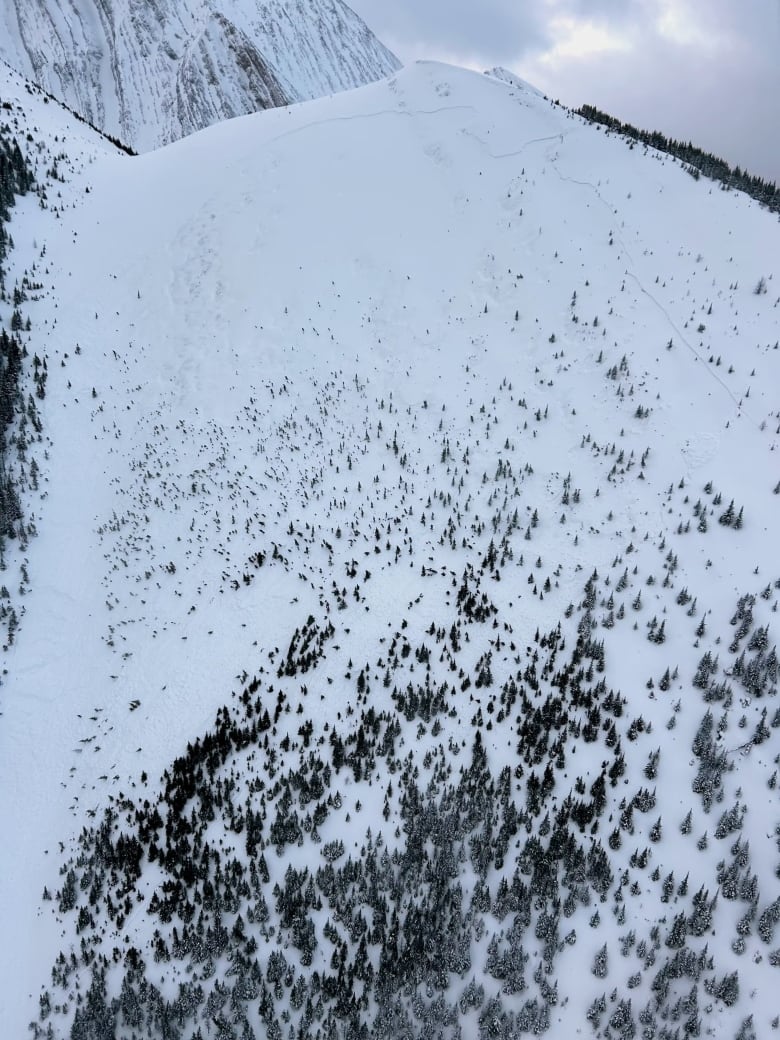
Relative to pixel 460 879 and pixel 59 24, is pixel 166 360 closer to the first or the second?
pixel 460 879

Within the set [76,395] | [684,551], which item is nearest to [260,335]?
[76,395]

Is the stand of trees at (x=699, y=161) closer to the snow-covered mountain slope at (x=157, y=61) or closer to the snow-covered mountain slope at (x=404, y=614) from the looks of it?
the snow-covered mountain slope at (x=404, y=614)

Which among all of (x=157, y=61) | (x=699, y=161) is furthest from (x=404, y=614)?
(x=157, y=61)

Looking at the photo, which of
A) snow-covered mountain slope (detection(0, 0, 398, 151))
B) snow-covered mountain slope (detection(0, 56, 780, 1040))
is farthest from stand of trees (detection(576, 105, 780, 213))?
snow-covered mountain slope (detection(0, 0, 398, 151))

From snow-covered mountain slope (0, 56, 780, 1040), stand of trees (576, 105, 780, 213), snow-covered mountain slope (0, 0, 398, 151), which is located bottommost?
snow-covered mountain slope (0, 56, 780, 1040)

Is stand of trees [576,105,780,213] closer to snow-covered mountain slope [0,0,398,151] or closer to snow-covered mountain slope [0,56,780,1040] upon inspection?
snow-covered mountain slope [0,56,780,1040]

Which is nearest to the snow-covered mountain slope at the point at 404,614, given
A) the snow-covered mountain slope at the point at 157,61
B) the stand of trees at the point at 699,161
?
the stand of trees at the point at 699,161

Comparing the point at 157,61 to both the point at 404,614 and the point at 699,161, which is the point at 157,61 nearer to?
the point at 699,161

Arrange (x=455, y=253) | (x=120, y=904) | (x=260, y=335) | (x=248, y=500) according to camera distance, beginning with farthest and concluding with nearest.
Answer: (x=455, y=253) → (x=260, y=335) → (x=248, y=500) → (x=120, y=904)
